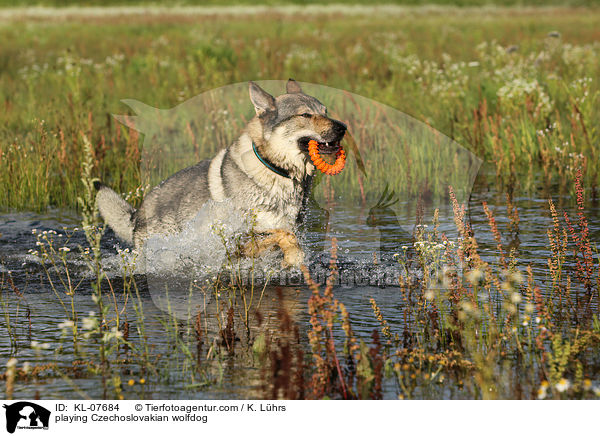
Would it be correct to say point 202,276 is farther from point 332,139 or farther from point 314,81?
point 314,81

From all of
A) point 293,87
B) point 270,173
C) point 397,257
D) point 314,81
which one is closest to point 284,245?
point 270,173

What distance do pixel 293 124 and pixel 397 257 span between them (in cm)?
167

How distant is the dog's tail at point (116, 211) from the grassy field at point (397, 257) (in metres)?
0.61

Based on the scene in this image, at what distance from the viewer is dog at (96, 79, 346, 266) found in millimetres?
7078

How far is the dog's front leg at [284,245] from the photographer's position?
7016 millimetres

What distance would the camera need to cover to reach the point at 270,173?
24.0 ft

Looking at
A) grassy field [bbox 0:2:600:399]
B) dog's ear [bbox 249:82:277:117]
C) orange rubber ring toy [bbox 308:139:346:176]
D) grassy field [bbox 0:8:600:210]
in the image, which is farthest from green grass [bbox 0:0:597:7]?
orange rubber ring toy [bbox 308:139:346:176]

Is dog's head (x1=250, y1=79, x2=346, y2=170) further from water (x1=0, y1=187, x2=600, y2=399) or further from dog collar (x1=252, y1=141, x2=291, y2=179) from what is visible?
water (x1=0, y1=187, x2=600, y2=399)

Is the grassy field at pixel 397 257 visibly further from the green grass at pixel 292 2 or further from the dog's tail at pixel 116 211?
the green grass at pixel 292 2

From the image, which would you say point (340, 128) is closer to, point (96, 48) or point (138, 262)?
point (138, 262)

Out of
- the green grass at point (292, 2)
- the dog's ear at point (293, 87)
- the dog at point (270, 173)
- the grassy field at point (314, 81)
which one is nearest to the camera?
the dog at point (270, 173)

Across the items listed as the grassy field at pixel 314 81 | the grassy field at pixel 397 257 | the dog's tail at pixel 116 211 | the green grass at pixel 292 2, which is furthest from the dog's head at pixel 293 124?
the green grass at pixel 292 2

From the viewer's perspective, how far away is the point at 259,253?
7078 mm
